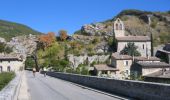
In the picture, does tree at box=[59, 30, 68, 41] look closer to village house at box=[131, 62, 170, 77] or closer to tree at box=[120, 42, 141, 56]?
tree at box=[120, 42, 141, 56]

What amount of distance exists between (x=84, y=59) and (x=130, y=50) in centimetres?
1422

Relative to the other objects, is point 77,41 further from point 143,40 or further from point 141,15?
point 141,15

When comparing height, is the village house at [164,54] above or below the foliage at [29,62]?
above

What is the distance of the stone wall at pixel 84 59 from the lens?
12150 centimetres

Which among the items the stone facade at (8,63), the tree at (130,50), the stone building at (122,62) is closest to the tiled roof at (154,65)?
the stone building at (122,62)

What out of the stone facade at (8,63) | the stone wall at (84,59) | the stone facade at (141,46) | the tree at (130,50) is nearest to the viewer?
the tree at (130,50)

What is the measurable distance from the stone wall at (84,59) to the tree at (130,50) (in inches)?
243

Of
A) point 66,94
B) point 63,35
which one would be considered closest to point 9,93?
point 66,94

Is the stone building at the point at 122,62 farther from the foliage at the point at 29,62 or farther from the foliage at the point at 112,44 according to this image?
the foliage at the point at 29,62

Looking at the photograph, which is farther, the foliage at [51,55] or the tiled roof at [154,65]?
the foliage at [51,55]

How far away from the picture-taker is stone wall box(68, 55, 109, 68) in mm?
121500

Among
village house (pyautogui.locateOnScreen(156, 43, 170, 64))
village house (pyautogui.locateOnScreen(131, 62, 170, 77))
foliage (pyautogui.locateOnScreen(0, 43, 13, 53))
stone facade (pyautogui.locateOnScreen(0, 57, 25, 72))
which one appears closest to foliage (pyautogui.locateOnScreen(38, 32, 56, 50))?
foliage (pyautogui.locateOnScreen(0, 43, 13, 53))

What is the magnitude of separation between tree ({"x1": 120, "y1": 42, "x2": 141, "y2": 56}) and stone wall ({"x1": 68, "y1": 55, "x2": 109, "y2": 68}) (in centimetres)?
617

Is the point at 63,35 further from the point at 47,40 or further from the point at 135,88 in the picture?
the point at 135,88
